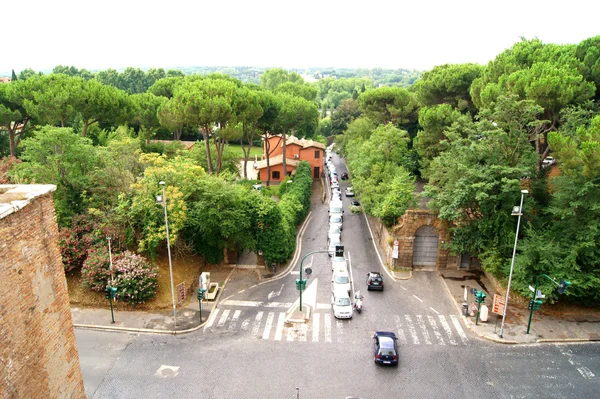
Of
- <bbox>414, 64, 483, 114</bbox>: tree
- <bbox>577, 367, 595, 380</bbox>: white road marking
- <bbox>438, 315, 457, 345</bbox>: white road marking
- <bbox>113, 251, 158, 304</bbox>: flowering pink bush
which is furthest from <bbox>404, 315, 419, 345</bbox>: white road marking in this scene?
<bbox>414, 64, 483, 114</bbox>: tree

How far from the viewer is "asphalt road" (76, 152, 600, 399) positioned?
19.7 m

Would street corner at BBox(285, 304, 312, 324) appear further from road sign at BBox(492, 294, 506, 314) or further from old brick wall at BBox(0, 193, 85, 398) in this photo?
old brick wall at BBox(0, 193, 85, 398)

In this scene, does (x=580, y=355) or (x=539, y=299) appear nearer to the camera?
(x=580, y=355)

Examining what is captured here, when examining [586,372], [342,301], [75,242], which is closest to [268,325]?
[342,301]

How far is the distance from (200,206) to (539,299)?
21.5 m

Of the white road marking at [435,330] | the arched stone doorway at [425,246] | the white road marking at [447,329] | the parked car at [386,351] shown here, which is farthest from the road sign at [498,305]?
the parked car at [386,351]

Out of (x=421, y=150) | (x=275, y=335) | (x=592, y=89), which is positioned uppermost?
(x=592, y=89)

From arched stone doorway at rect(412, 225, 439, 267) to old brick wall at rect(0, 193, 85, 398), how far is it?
79.8 ft

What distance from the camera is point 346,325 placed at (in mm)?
24797

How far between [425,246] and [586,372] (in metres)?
12.6

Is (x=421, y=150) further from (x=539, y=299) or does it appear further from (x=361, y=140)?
(x=539, y=299)

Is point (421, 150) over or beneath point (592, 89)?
beneath

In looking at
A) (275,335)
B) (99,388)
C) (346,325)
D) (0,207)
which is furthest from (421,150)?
(0,207)

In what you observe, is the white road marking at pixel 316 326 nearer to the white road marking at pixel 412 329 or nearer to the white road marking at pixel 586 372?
the white road marking at pixel 412 329
